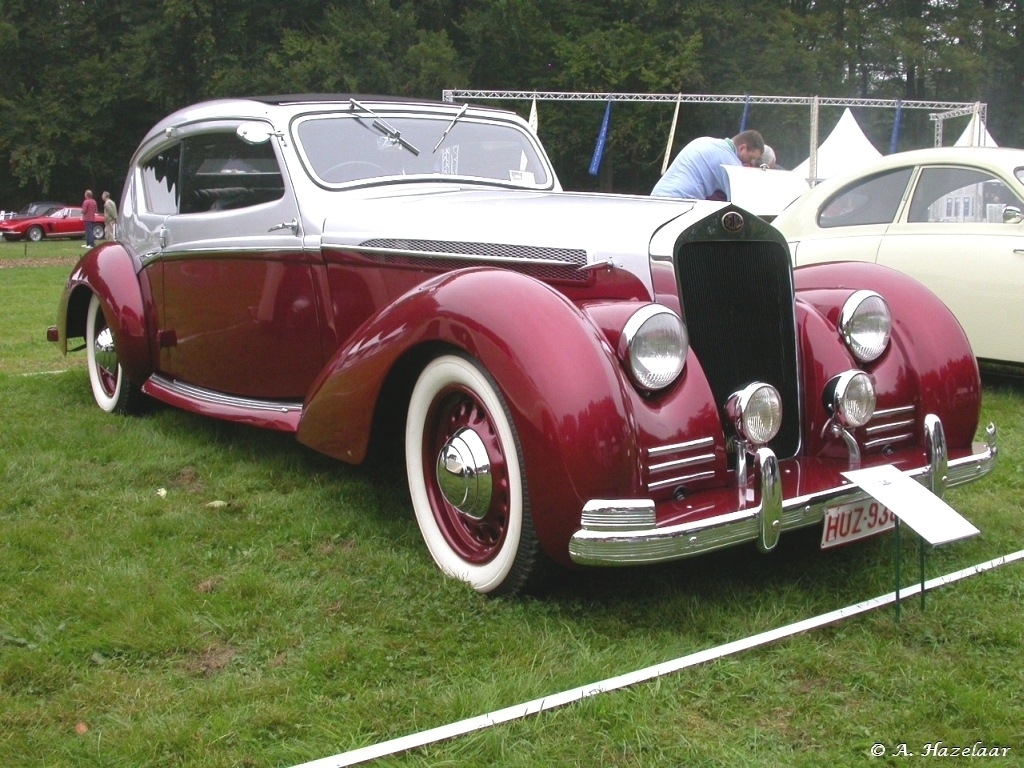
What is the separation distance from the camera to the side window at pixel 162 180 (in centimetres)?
540

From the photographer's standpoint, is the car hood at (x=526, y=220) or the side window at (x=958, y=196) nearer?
the car hood at (x=526, y=220)

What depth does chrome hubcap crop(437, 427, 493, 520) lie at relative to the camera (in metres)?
3.06

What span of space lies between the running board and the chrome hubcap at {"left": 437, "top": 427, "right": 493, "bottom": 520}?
41.6 inches

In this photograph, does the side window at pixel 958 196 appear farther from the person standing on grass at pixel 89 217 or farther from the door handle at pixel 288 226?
the person standing on grass at pixel 89 217

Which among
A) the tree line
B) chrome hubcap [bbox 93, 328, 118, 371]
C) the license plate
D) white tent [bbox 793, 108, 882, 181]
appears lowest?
the license plate

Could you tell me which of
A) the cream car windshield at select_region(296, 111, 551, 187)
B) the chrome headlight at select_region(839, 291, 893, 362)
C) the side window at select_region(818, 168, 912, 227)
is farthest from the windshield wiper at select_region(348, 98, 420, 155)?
the side window at select_region(818, 168, 912, 227)

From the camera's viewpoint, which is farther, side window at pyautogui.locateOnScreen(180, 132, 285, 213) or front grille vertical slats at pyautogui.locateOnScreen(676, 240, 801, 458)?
side window at pyautogui.locateOnScreen(180, 132, 285, 213)

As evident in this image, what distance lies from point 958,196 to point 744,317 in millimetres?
3856

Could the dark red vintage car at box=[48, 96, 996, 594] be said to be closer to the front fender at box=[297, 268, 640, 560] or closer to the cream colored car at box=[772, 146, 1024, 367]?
the front fender at box=[297, 268, 640, 560]

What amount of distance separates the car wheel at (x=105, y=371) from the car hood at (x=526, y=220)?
2.01 metres

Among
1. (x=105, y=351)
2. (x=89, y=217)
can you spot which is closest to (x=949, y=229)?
(x=105, y=351)

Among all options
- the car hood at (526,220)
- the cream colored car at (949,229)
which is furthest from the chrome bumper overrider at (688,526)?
the cream colored car at (949,229)

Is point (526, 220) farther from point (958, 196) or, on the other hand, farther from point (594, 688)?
point (958, 196)

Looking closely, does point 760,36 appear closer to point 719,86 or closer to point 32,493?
point 719,86
